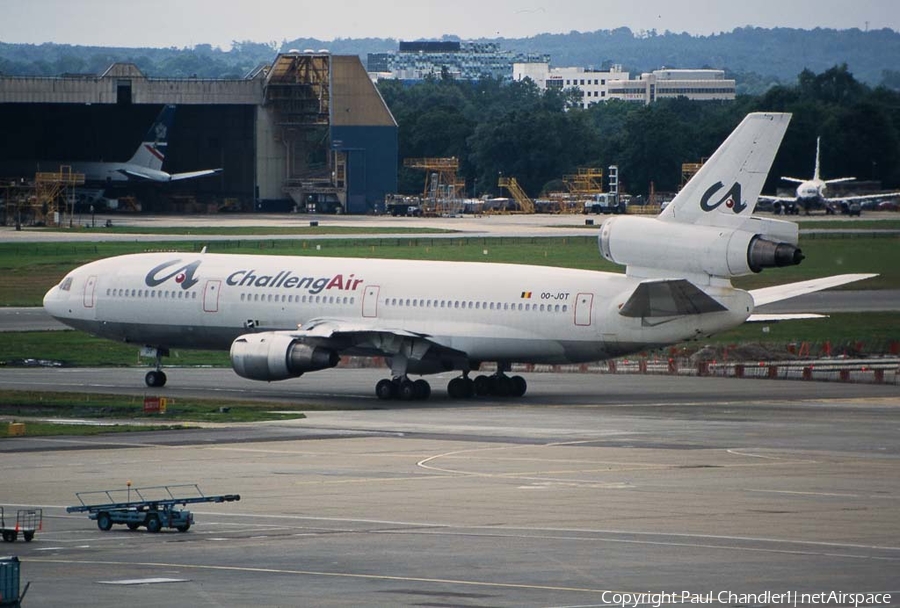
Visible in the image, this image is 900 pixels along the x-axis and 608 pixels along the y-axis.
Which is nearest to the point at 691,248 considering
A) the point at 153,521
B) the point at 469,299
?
the point at 469,299

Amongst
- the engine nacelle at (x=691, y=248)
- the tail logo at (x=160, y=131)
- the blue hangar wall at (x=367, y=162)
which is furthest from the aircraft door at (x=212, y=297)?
the blue hangar wall at (x=367, y=162)

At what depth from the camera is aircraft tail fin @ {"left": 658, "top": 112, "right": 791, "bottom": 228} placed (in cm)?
4981

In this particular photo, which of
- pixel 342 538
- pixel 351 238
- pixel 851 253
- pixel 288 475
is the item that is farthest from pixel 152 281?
pixel 351 238

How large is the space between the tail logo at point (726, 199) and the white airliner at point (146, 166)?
125 meters

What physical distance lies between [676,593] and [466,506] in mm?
9880

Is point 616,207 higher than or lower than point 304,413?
higher

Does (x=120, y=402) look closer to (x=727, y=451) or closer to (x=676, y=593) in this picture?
(x=727, y=451)

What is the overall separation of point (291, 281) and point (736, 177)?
1654 cm

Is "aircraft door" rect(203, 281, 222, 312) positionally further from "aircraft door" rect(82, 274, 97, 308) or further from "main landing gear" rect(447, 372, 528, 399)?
"main landing gear" rect(447, 372, 528, 399)

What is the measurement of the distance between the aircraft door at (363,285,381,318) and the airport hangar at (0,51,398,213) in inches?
4467

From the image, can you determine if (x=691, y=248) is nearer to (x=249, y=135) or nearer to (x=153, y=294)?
(x=153, y=294)

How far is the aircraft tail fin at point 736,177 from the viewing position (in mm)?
49812

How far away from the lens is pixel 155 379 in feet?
190

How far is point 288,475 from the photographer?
36.1 meters
